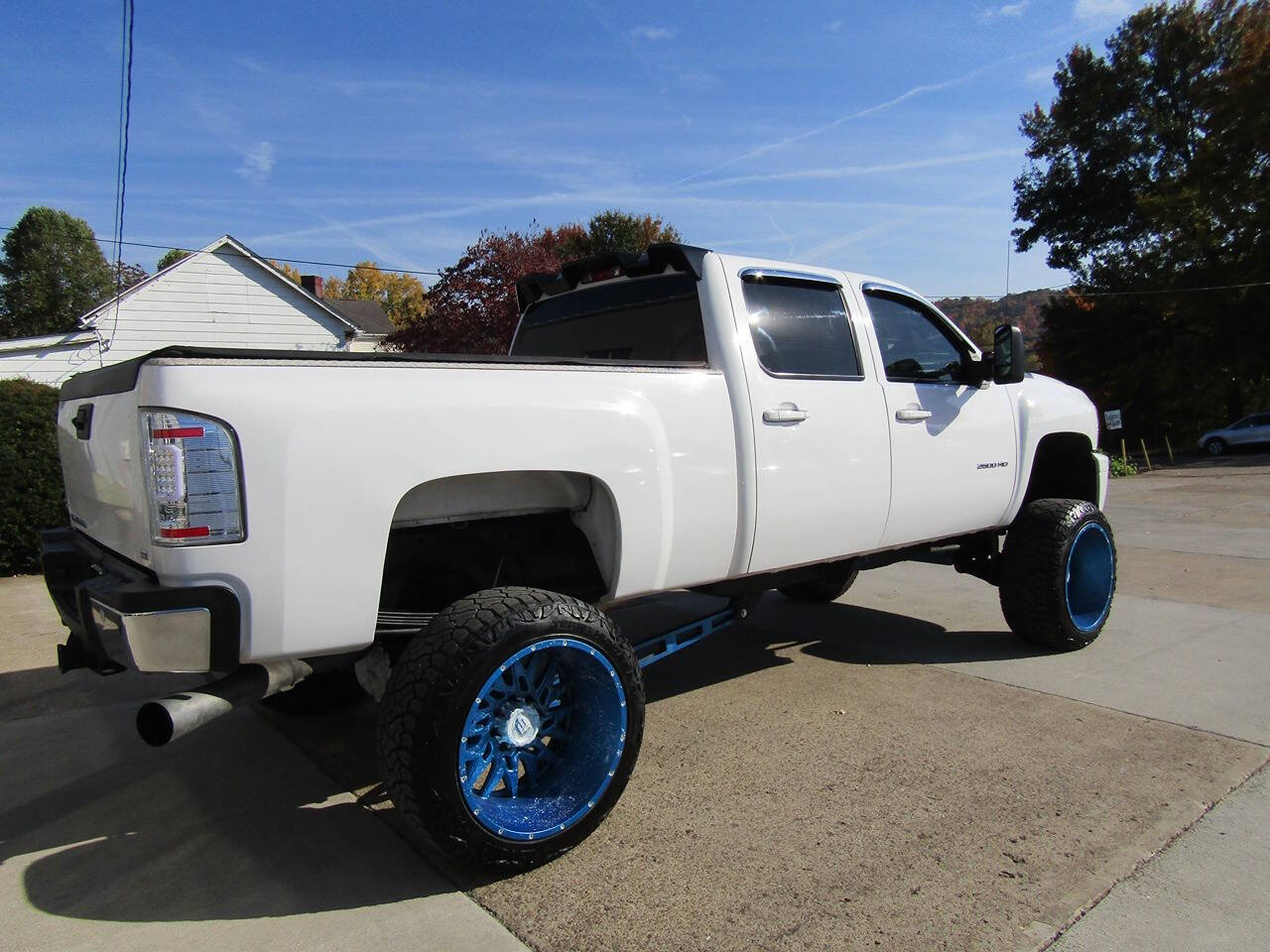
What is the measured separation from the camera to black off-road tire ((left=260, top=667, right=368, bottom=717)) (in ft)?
14.0

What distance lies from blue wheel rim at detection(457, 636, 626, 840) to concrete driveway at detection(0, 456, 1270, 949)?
0.67ft

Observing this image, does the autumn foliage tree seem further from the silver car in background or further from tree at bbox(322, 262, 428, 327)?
tree at bbox(322, 262, 428, 327)

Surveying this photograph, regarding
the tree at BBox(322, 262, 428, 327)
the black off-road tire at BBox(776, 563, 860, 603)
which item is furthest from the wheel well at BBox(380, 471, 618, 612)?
the tree at BBox(322, 262, 428, 327)

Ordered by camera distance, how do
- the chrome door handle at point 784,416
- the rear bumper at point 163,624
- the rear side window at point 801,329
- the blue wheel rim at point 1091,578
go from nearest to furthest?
the rear bumper at point 163,624 → the chrome door handle at point 784,416 → the rear side window at point 801,329 → the blue wheel rim at point 1091,578

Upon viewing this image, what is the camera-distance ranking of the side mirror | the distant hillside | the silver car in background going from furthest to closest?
1. the distant hillside
2. the silver car in background
3. the side mirror

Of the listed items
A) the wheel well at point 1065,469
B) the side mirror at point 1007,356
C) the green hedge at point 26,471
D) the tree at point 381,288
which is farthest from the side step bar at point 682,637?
the tree at point 381,288

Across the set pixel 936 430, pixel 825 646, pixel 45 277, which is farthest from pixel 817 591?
pixel 45 277

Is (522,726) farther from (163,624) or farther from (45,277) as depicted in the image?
(45,277)

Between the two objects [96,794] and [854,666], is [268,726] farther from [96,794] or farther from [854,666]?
[854,666]

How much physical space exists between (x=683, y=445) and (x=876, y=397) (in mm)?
1276

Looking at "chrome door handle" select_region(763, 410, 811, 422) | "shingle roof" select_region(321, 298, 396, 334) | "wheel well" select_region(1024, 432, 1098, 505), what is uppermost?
"shingle roof" select_region(321, 298, 396, 334)

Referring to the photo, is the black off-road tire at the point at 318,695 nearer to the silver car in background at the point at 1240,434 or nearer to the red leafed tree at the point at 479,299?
the red leafed tree at the point at 479,299

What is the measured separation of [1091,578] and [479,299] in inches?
553

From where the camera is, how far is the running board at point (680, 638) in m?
3.66
